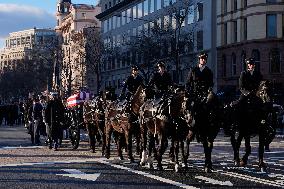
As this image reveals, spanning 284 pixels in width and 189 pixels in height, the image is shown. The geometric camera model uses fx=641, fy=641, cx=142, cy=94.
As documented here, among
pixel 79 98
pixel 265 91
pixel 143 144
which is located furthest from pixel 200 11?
pixel 265 91

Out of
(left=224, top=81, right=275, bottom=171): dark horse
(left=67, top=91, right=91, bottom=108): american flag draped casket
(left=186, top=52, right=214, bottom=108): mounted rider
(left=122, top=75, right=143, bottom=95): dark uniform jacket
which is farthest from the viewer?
(left=67, top=91, right=91, bottom=108): american flag draped casket

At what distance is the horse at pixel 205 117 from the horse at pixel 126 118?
271 cm

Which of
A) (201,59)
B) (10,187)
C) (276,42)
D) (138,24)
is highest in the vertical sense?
(138,24)

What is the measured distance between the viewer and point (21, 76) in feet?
371

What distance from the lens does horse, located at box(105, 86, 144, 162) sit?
17755 millimetres

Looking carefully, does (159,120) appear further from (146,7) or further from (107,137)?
(146,7)

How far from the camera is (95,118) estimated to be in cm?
2206

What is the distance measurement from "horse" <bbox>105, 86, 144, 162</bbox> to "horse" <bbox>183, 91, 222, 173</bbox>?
271 cm

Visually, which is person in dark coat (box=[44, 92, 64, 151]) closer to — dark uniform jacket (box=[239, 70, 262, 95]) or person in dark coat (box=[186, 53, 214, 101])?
person in dark coat (box=[186, 53, 214, 101])

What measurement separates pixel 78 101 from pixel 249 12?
128 feet

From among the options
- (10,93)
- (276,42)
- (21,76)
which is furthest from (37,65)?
(276,42)

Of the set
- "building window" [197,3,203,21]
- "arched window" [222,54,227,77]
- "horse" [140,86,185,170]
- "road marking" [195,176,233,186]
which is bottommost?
"road marking" [195,176,233,186]

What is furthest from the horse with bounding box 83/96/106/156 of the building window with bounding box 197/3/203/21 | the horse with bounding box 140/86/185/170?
the building window with bounding box 197/3/203/21

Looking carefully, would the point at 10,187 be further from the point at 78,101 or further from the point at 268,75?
the point at 268,75
